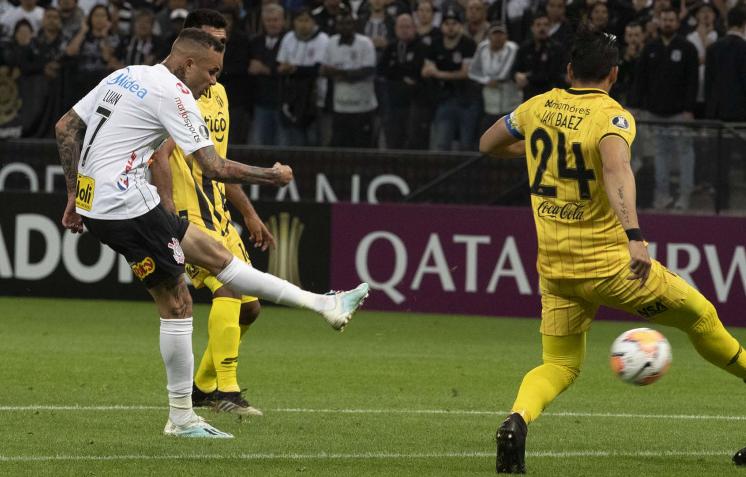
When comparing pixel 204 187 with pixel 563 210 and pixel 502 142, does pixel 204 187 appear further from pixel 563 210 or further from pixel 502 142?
pixel 563 210

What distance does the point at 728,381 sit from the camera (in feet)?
39.1

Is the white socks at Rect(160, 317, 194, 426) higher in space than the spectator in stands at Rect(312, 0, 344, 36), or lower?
lower

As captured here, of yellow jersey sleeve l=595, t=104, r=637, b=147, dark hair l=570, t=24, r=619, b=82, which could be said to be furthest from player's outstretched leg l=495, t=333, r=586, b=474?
dark hair l=570, t=24, r=619, b=82

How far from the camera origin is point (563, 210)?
7.66 m

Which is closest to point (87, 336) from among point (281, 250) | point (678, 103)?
point (281, 250)

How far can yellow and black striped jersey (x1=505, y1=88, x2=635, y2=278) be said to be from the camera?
751 centimetres

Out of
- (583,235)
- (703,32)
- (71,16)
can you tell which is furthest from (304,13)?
(583,235)

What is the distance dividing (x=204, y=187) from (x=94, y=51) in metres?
10.2

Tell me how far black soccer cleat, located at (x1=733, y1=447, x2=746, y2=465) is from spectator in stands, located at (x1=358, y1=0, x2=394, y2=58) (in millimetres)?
11383

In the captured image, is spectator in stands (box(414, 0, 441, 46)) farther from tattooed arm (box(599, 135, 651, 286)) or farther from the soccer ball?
tattooed arm (box(599, 135, 651, 286))

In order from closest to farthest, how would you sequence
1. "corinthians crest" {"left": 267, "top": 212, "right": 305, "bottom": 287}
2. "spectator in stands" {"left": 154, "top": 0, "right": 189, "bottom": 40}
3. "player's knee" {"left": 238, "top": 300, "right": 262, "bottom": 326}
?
"player's knee" {"left": 238, "top": 300, "right": 262, "bottom": 326} → "corinthians crest" {"left": 267, "top": 212, "right": 305, "bottom": 287} → "spectator in stands" {"left": 154, "top": 0, "right": 189, "bottom": 40}

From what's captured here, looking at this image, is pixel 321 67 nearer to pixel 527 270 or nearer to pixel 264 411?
pixel 527 270

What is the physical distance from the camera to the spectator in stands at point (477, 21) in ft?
61.7

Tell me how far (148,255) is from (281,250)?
28.7 ft
